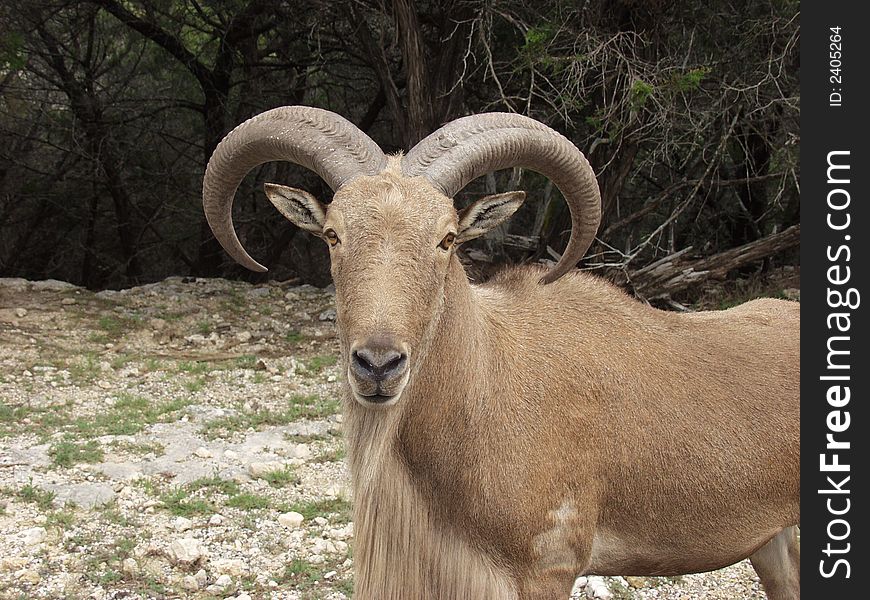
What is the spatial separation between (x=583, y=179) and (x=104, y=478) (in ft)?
15.2

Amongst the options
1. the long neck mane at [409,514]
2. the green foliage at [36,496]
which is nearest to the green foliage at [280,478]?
the green foliage at [36,496]

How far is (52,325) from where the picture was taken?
430 inches

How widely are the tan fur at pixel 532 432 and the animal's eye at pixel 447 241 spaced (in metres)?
0.06

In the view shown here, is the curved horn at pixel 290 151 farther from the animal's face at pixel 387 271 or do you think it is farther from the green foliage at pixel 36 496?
the green foliage at pixel 36 496

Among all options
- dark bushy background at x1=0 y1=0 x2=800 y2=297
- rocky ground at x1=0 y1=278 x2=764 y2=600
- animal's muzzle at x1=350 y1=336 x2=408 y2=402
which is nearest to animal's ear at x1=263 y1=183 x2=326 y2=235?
animal's muzzle at x1=350 y1=336 x2=408 y2=402

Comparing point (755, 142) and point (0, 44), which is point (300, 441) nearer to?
point (0, 44)

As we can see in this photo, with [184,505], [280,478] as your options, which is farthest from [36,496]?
[280,478]

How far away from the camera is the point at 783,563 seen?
4.87 m

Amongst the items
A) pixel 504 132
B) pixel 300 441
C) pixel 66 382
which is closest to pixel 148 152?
pixel 66 382

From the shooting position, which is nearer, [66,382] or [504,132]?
[504,132]

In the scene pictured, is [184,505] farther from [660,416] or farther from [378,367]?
[660,416]

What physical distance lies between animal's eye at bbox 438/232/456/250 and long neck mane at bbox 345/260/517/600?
0.53 ft

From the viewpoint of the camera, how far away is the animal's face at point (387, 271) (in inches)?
121

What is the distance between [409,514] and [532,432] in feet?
2.30
